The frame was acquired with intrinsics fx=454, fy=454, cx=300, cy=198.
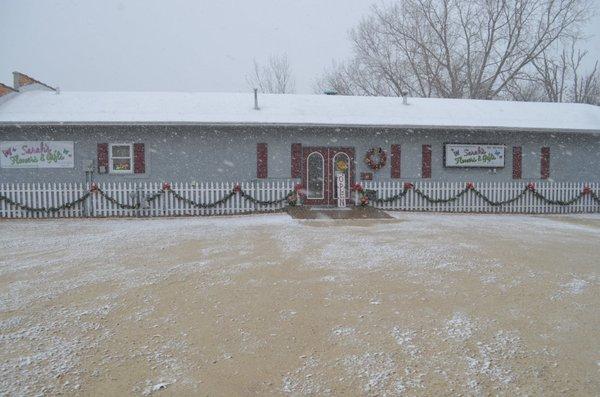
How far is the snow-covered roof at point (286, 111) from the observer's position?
1482 cm

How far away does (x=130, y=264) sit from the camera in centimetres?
695

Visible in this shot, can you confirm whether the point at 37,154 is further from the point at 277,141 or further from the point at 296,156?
the point at 296,156

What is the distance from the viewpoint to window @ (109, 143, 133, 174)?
15.2 meters

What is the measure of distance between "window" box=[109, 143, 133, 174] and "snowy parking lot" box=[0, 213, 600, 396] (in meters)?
6.78

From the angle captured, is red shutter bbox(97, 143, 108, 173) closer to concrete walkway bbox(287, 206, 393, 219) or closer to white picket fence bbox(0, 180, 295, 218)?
white picket fence bbox(0, 180, 295, 218)

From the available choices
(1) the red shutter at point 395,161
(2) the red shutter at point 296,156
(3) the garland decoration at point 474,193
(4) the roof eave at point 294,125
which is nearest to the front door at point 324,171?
(2) the red shutter at point 296,156

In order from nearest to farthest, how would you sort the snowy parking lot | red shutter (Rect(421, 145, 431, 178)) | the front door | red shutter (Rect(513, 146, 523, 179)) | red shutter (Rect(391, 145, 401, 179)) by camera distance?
the snowy parking lot, the front door, red shutter (Rect(391, 145, 401, 179)), red shutter (Rect(421, 145, 431, 178)), red shutter (Rect(513, 146, 523, 179))

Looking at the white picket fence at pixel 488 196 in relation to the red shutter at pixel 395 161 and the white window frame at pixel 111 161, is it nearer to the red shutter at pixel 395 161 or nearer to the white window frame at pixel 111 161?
the red shutter at pixel 395 161

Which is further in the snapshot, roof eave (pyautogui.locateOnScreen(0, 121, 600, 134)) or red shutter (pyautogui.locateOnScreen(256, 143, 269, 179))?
red shutter (pyautogui.locateOnScreen(256, 143, 269, 179))

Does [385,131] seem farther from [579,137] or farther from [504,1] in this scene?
[504,1]

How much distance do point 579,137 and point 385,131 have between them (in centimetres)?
745

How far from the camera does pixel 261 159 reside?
50.9 feet

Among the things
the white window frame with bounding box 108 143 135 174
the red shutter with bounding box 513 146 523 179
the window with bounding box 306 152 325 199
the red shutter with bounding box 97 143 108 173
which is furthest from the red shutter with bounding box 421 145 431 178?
the red shutter with bounding box 97 143 108 173

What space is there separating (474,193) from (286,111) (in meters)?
7.14
